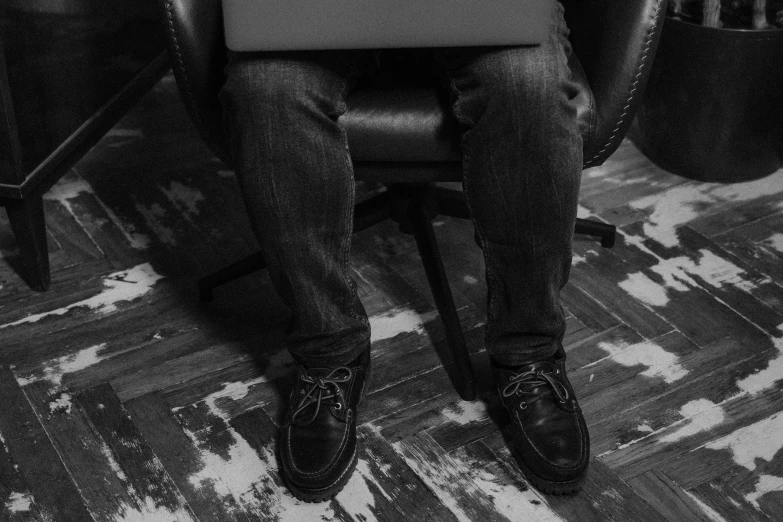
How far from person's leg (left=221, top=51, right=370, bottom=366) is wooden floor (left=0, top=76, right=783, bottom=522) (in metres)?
0.23

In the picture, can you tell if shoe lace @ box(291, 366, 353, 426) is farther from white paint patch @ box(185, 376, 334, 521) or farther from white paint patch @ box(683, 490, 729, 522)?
white paint patch @ box(683, 490, 729, 522)

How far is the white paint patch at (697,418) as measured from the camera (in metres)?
1.30

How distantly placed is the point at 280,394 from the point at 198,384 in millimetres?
121

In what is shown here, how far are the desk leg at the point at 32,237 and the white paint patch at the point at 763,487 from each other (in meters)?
1.11

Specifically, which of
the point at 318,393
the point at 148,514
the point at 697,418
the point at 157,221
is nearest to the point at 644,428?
the point at 697,418

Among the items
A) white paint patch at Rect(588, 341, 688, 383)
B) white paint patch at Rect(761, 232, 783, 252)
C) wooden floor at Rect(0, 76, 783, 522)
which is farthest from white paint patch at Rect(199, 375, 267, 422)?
white paint patch at Rect(761, 232, 783, 252)

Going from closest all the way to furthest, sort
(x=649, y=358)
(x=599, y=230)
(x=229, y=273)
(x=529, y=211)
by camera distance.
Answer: (x=529, y=211), (x=649, y=358), (x=229, y=273), (x=599, y=230)

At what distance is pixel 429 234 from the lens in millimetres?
1523

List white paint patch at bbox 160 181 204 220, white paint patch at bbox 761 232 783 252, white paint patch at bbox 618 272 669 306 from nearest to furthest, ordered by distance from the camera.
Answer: white paint patch at bbox 618 272 669 306 → white paint patch at bbox 761 232 783 252 → white paint patch at bbox 160 181 204 220

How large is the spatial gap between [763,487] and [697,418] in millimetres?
140

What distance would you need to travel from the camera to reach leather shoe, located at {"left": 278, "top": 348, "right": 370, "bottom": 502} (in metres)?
1.18

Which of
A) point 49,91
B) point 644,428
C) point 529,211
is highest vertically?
point 529,211

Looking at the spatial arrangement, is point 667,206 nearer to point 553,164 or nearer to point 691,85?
point 691,85

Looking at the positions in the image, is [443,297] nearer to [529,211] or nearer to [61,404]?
[529,211]
